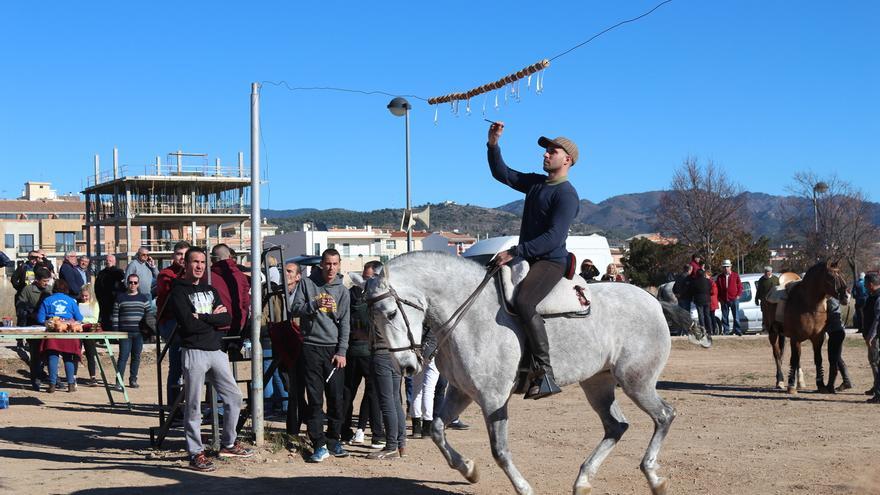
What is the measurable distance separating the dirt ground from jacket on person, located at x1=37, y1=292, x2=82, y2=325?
1.35 m

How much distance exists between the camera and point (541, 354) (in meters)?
7.44

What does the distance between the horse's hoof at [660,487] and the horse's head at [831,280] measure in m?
7.96

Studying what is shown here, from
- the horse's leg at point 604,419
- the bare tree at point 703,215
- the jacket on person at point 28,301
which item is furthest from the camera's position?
the bare tree at point 703,215

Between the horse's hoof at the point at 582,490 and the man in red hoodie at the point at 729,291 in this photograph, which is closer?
the horse's hoof at the point at 582,490

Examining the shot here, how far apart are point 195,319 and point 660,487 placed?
188 inches

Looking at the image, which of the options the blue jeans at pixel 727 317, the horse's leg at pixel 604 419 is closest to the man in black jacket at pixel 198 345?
the horse's leg at pixel 604 419

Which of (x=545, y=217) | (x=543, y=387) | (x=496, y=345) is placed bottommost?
(x=543, y=387)

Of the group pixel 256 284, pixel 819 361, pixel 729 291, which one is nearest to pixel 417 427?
pixel 256 284

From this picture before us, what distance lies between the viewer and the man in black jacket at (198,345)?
9.01m

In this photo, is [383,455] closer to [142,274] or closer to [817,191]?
[142,274]

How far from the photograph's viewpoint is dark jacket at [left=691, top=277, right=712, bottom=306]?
78.7 feet

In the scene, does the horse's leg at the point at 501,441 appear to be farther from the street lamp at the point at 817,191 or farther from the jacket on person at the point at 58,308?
the street lamp at the point at 817,191

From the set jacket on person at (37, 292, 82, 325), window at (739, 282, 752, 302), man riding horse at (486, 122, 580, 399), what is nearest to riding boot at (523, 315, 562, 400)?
man riding horse at (486, 122, 580, 399)

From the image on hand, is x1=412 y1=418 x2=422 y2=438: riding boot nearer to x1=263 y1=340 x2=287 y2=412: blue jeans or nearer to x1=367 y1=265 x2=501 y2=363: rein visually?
x1=263 y1=340 x2=287 y2=412: blue jeans
